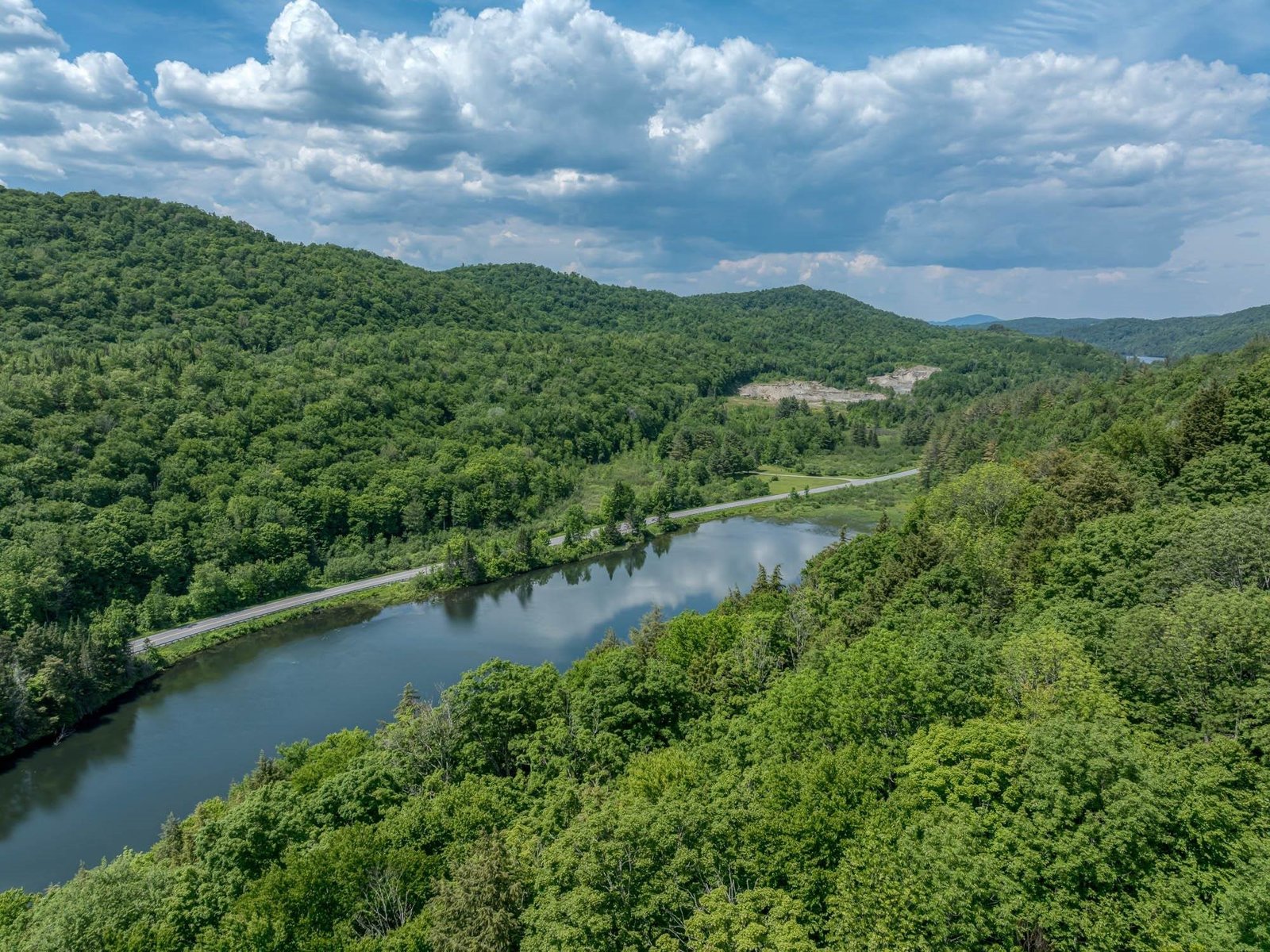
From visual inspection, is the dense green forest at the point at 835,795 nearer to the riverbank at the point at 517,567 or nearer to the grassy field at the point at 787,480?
the riverbank at the point at 517,567

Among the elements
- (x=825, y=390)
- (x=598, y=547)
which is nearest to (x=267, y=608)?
(x=598, y=547)

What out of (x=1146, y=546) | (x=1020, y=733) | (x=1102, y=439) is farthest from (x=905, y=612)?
(x=1102, y=439)

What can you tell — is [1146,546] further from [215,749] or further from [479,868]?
[215,749]

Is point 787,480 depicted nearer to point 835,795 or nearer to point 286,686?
point 286,686

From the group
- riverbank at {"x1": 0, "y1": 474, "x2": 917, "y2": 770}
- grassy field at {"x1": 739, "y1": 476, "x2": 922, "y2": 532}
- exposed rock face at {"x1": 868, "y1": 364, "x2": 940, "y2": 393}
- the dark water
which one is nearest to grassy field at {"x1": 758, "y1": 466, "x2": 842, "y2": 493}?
riverbank at {"x1": 0, "y1": 474, "x2": 917, "y2": 770}

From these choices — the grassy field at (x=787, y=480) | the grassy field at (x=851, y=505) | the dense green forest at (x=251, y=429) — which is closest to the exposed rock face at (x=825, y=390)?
the dense green forest at (x=251, y=429)
